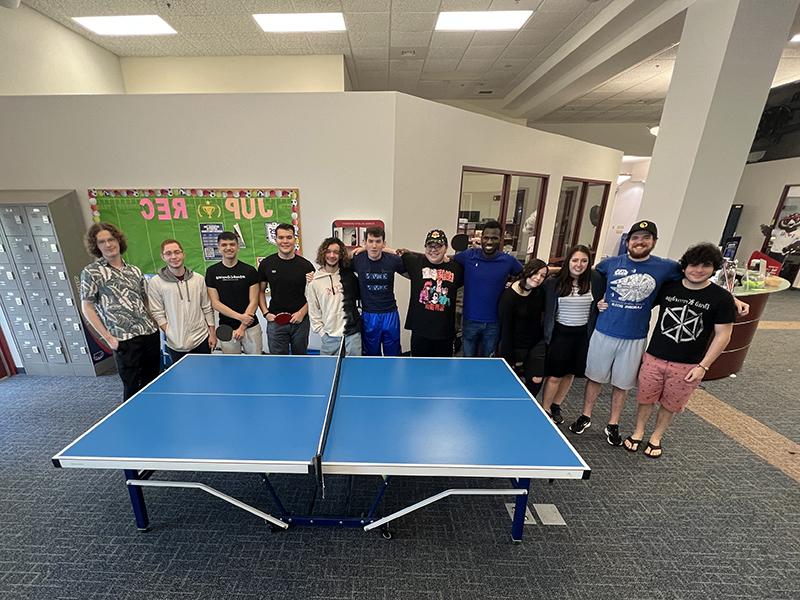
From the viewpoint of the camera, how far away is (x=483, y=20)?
428 centimetres

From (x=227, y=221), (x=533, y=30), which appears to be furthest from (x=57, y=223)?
(x=533, y=30)

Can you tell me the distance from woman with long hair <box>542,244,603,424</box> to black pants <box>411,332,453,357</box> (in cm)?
82

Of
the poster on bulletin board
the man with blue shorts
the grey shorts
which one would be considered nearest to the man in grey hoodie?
the poster on bulletin board

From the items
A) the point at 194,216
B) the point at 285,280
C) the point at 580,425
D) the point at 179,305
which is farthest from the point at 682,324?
the point at 194,216

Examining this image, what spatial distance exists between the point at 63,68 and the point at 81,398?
4331 millimetres

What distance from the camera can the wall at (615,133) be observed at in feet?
29.9

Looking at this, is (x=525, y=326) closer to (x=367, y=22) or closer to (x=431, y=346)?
(x=431, y=346)

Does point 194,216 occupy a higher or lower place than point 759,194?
lower

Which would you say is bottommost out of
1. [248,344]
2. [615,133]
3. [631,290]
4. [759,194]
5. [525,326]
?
[248,344]

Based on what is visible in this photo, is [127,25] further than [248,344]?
Yes

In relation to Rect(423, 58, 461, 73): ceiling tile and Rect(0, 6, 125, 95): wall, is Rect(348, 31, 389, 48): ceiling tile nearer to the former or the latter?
Rect(423, 58, 461, 73): ceiling tile

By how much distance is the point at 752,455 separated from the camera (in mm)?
2752

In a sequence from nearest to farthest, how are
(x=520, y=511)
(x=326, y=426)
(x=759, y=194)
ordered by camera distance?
(x=326, y=426) < (x=520, y=511) < (x=759, y=194)

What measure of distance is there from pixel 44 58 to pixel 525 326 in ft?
21.1
